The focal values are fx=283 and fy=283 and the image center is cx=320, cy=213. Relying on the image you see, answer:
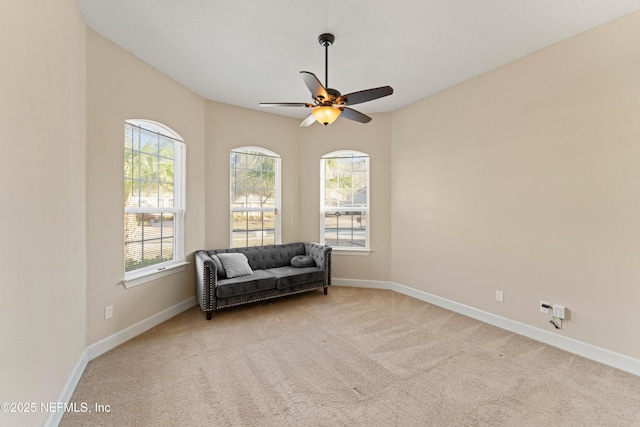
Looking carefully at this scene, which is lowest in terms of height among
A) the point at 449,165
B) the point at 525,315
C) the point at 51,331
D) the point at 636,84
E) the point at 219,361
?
the point at 219,361

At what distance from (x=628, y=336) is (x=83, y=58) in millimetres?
5422

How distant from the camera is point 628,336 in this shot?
8.14 ft

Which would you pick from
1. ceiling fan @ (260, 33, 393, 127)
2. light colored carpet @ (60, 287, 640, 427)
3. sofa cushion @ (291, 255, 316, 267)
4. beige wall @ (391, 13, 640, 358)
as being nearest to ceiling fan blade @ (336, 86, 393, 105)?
ceiling fan @ (260, 33, 393, 127)

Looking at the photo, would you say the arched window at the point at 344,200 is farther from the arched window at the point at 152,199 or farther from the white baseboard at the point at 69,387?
the white baseboard at the point at 69,387

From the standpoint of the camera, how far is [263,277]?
3.93 metres

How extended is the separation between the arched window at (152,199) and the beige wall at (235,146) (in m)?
0.51

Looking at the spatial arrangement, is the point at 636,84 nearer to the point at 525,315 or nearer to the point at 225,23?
the point at 525,315

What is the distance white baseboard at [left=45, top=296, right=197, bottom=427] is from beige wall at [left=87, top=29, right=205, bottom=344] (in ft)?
0.19

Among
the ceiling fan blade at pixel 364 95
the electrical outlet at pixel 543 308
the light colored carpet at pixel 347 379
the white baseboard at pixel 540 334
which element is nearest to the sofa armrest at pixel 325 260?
the light colored carpet at pixel 347 379

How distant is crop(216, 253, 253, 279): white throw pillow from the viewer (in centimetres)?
389

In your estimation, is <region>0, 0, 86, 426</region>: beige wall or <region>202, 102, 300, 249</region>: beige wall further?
<region>202, 102, 300, 249</region>: beige wall

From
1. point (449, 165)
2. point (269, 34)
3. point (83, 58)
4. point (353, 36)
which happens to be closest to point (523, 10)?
point (353, 36)

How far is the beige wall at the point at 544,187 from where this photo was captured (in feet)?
8.23

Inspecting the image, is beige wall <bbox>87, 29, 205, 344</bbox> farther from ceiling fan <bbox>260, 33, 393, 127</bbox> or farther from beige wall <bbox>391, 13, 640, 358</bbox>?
beige wall <bbox>391, 13, 640, 358</bbox>
